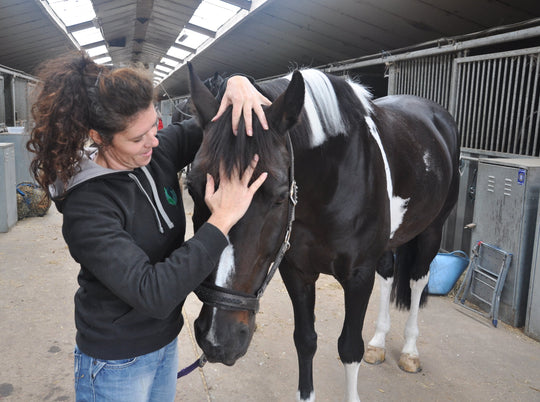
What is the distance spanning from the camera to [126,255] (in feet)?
3.03

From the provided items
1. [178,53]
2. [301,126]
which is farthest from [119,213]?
[178,53]

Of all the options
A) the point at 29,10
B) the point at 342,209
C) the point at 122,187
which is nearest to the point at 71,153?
the point at 122,187

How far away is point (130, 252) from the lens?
36.8 inches

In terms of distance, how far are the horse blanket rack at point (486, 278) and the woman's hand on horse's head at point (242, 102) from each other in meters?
2.47

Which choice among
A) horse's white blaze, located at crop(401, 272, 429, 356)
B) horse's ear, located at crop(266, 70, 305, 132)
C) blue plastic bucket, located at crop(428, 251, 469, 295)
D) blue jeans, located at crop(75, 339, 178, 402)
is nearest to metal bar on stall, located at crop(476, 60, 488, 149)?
blue plastic bucket, located at crop(428, 251, 469, 295)

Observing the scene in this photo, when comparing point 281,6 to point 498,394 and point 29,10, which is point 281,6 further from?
point 498,394

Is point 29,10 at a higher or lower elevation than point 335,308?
higher

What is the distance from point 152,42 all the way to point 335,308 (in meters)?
12.3

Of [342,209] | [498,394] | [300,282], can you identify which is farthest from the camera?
[498,394]

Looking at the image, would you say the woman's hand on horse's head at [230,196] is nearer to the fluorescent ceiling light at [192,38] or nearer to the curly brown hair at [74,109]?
the curly brown hair at [74,109]

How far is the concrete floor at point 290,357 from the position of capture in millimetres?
2146

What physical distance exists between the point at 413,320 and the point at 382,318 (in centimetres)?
18

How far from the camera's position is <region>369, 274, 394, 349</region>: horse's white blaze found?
2.52 m

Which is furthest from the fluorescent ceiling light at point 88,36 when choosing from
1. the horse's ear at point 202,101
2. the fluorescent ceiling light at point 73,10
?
the horse's ear at point 202,101
